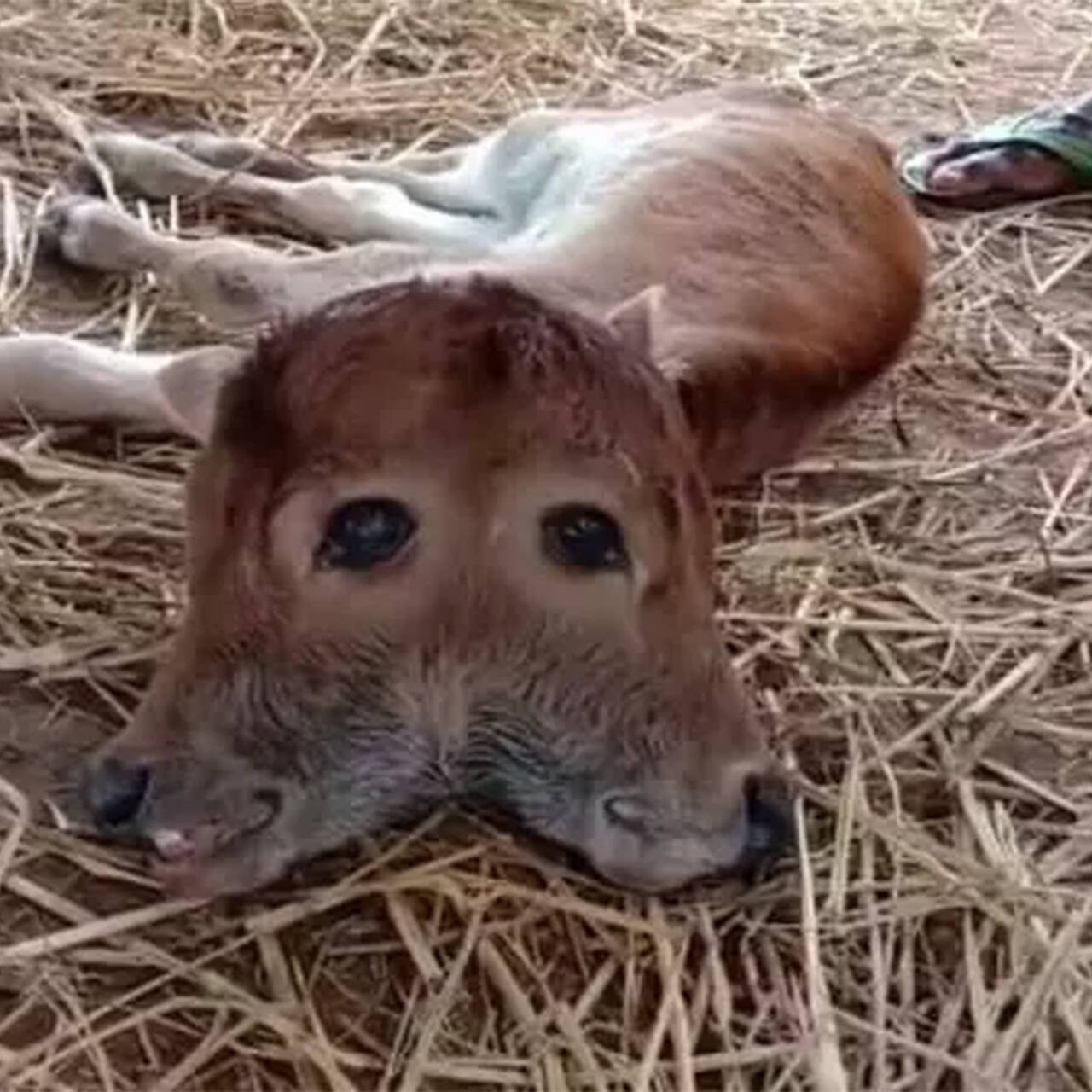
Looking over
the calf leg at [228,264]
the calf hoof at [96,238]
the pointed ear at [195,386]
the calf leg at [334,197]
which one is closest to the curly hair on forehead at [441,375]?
the pointed ear at [195,386]

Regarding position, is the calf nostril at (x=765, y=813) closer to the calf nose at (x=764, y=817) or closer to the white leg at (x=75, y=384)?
the calf nose at (x=764, y=817)

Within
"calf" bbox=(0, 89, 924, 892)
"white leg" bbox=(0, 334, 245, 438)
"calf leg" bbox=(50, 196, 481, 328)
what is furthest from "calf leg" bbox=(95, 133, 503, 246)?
"calf" bbox=(0, 89, 924, 892)

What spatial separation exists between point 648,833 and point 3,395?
113 centimetres

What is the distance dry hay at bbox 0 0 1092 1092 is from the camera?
2.30m

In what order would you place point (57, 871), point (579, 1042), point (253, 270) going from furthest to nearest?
point (253, 270) → point (57, 871) → point (579, 1042)

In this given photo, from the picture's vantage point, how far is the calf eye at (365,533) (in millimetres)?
2289

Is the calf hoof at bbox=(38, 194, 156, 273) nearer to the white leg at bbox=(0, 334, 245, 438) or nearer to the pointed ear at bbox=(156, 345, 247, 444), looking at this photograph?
the white leg at bbox=(0, 334, 245, 438)

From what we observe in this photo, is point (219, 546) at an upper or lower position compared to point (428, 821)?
upper

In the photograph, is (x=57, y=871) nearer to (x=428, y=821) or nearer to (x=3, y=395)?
(x=428, y=821)

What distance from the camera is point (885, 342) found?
130 inches

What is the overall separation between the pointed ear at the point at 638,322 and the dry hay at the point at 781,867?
0.36 metres

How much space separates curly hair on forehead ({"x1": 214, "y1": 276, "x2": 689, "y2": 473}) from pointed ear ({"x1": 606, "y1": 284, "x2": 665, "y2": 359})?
0.29 ft

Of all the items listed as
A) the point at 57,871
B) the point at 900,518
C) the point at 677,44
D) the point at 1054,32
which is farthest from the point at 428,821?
the point at 1054,32

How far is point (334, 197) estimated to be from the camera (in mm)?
3842
